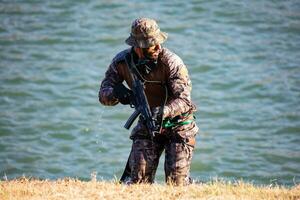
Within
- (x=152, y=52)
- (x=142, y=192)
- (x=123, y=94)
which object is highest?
(x=152, y=52)

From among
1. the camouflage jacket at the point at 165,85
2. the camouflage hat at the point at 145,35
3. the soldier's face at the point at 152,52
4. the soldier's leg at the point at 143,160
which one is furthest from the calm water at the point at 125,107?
the camouflage hat at the point at 145,35

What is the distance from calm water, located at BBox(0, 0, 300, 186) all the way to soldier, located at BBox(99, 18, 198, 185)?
6.42 meters

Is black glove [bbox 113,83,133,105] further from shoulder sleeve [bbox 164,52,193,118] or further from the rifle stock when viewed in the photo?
shoulder sleeve [bbox 164,52,193,118]

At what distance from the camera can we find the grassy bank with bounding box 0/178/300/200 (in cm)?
973

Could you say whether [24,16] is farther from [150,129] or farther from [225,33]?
[150,129]

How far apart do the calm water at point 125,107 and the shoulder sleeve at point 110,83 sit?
6.81m

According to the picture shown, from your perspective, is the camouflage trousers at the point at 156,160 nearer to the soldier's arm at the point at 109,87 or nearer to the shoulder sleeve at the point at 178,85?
the shoulder sleeve at the point at 178,85

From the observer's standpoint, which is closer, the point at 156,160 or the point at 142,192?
the point at 142,192

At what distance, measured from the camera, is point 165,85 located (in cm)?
1067

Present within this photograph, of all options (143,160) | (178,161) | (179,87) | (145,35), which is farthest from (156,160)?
(145,35)

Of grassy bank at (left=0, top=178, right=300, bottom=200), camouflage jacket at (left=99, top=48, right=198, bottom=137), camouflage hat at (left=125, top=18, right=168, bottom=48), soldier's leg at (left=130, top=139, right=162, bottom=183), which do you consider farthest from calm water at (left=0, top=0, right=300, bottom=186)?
camouflage hat at (left=125, top=18, right=168, bottom=48)

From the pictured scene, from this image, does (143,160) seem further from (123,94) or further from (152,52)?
(152,52)

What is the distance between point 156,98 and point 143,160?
0.86 metres

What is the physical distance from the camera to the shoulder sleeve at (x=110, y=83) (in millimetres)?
10477
